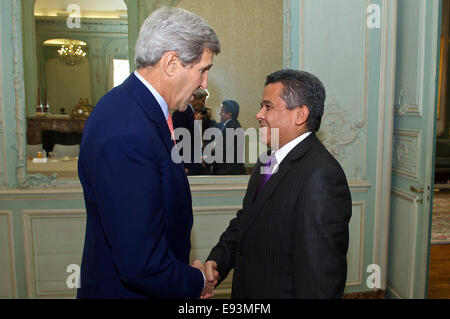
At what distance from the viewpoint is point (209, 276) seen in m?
1.59

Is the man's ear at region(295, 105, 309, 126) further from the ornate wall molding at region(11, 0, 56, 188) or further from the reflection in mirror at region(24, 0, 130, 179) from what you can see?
the ornate wall molding at region(11, 0, 56, 188)

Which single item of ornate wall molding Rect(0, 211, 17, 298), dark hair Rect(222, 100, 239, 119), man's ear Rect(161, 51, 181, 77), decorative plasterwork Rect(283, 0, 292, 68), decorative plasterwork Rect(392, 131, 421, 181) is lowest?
ornate wall molding Rect(0, 211, 17, 298)

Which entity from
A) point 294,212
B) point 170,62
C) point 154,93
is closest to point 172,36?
point 170,62

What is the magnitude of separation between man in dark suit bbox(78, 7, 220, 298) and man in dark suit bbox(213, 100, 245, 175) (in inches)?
74.8

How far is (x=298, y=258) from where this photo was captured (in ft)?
4.35

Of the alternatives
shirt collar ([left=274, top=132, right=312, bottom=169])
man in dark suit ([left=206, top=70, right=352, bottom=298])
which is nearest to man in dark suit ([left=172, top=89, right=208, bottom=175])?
man in dark suit ([left=206, top=70, right=352, bottom=298])

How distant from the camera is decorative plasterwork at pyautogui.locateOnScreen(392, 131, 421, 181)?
304cm

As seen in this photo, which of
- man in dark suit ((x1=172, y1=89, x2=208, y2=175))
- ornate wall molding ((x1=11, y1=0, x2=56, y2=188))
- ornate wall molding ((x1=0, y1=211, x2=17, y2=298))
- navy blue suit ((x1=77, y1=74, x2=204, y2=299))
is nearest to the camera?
navy blue suit ((x1=77, y1=74, x2=204, y2=299))

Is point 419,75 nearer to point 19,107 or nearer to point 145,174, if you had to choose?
point 145,174

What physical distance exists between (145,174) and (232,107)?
225 cm
